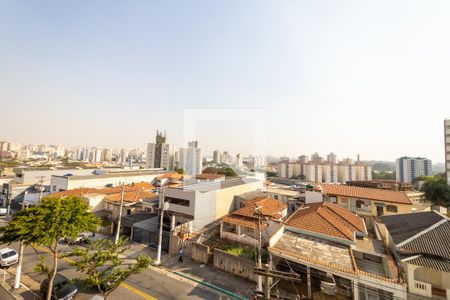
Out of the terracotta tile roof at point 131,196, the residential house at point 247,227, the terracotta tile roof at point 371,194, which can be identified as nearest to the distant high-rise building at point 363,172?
the terracotta tile roof at point 371,194

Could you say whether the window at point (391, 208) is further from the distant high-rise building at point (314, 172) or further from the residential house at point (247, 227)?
the distant high-rise building at point (314, 172)

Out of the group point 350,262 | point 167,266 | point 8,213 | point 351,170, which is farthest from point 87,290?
point 351,170

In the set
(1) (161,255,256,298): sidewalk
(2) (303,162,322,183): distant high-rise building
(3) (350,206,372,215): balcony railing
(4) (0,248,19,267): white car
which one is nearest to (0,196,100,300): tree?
(4) (0,248,19,267): white car

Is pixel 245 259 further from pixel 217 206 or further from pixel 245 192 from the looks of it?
pixel 245 192

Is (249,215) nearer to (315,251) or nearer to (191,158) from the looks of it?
(315,251)

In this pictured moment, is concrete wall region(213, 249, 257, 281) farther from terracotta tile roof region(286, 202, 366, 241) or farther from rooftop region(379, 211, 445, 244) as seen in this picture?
rooftop region(379, 211, 445, 244)

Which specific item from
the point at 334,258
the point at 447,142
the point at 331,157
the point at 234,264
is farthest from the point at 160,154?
the point at 331,157
